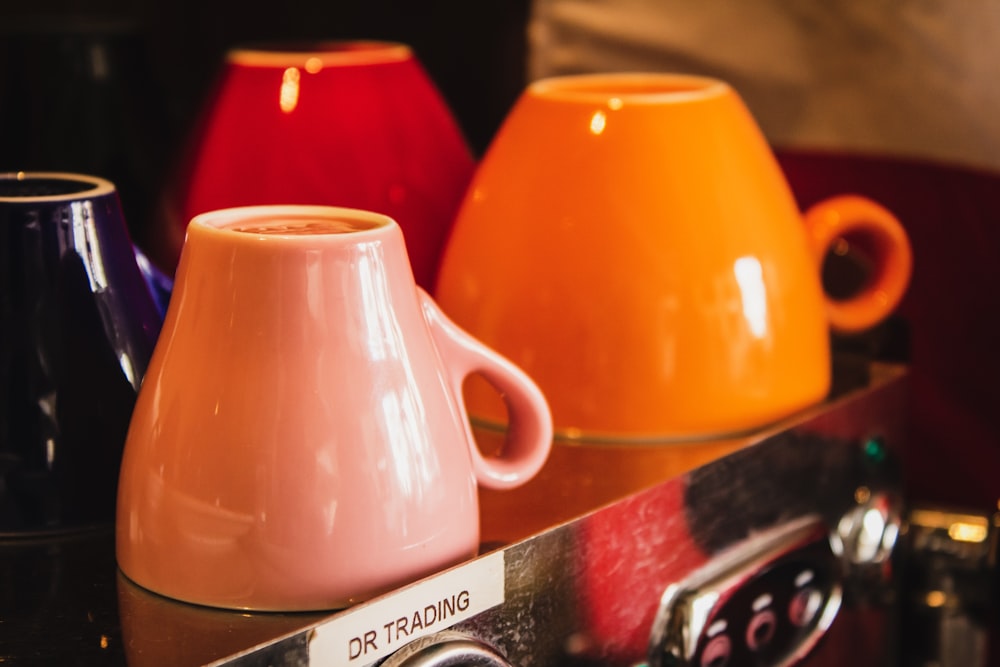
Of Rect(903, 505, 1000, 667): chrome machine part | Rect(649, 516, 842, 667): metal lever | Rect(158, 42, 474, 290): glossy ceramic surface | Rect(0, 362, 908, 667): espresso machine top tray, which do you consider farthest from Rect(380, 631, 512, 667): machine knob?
Rect(903, 505, 1000, 667): chrome machine part

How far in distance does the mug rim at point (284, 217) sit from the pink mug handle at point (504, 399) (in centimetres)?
3

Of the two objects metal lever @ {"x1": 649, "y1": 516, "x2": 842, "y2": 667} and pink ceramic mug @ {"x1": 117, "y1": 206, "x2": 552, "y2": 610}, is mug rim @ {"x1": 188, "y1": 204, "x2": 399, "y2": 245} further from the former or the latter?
metal lever @ {"x1": 649, "y1": 516, "x2": 842, "y2": 667}

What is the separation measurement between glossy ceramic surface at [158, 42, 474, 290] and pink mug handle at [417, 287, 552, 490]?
144 mm

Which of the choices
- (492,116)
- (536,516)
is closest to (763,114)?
(492,116)

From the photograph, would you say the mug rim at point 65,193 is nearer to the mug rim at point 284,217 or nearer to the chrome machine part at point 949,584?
the mug rim at point 284,217

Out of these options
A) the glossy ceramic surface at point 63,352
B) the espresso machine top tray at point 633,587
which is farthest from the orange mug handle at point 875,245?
the glossy ceramic surface at point 63,352

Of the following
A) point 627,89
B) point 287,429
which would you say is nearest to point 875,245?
point 627,89

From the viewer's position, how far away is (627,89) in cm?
60

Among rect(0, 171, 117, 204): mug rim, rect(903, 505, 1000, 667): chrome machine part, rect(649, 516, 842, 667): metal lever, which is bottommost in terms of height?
rect(903, 505, 1000, 667): chrome machine part

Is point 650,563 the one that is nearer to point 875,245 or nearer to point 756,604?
point 756,604

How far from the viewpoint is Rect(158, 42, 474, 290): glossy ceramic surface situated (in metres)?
0.57

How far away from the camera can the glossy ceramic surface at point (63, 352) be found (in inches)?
17.0

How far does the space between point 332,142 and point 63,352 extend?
0.59ft

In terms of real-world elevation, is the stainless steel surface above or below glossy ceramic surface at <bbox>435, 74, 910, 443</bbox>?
below
